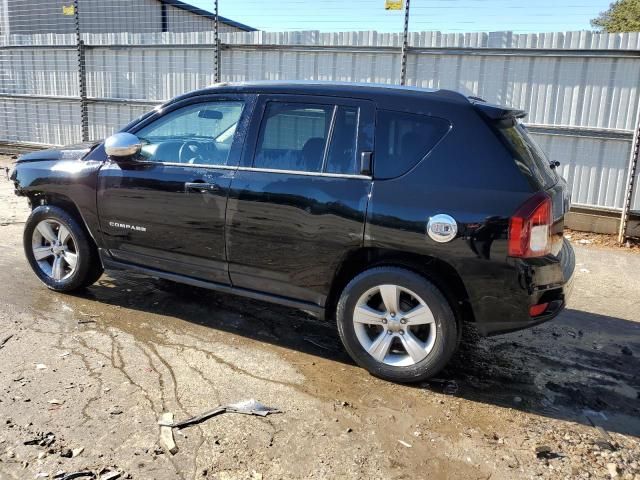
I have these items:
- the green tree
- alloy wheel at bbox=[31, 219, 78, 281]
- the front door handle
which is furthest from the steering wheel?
the green tree

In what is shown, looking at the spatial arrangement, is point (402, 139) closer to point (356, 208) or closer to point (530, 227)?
point (356, 208)

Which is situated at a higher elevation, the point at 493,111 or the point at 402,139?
the point at 493,111

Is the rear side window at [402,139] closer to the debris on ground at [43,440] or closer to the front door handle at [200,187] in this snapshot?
the front door handle at [200,187]

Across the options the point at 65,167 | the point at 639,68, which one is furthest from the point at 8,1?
the point at 639,68

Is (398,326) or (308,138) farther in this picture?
(308,138)

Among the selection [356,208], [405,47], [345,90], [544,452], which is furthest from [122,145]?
[405,47]

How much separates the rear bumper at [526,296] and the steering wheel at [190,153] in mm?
2296

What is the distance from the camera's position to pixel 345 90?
3840mm

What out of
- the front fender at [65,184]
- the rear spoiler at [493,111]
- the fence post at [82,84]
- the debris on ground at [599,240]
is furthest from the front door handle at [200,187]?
the fence post at [82,84]

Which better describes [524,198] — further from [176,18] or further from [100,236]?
[176,18]

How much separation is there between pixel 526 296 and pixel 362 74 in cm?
646

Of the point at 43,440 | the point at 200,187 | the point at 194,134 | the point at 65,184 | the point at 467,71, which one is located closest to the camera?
the point at 43,440

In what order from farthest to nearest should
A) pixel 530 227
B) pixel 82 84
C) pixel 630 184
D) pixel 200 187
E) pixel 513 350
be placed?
pixel 82 84, pixel 630 184, pixel 513 350, pixel 200 187, pixel 530 227

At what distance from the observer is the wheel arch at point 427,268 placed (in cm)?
355
